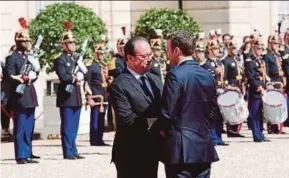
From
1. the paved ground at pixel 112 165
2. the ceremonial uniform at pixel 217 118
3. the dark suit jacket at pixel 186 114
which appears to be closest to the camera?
the dark suit jacket at pixel 186 114

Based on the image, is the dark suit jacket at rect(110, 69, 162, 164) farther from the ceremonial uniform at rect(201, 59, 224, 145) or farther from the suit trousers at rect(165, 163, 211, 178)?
the ceremonial uniform at rect(201, 59, 224, 145)

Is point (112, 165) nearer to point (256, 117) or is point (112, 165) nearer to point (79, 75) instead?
point (79, 75)

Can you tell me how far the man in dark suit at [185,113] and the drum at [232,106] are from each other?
828cm

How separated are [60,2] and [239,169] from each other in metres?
11.2

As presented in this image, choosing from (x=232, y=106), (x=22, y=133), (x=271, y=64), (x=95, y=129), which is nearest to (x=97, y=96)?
(x=95, y=129)

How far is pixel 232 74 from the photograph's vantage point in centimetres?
1688

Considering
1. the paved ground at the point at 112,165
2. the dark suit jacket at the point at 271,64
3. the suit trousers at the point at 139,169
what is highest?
the dark suit jacket at the point at 271,64

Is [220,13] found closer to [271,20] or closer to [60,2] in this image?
[271,20]

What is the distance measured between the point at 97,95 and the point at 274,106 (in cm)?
293

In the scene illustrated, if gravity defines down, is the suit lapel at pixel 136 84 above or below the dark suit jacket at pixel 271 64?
above

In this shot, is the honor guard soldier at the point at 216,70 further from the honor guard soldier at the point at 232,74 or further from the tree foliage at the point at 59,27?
the tree foliage at the point at 59,27

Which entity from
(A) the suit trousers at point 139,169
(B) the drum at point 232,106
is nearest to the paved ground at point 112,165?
(B) the drum at point 232,106

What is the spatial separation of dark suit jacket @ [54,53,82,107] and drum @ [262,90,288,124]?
3.78 metres

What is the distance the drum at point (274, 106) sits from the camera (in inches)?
648
